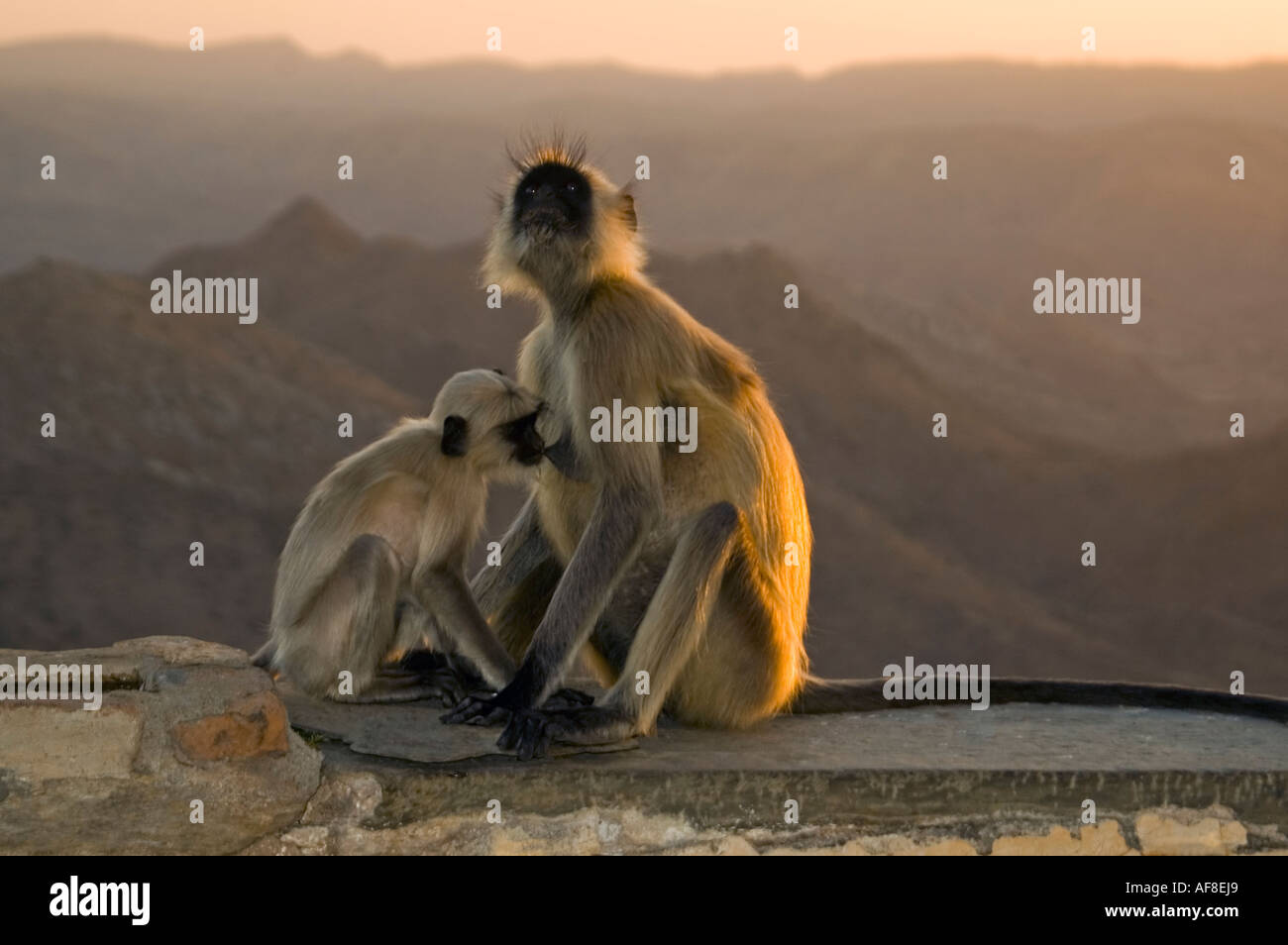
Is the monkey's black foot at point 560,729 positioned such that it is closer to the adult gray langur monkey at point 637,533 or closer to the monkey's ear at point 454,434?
the adult gray langur monkey at point 637,533

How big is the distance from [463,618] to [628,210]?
1412 mm

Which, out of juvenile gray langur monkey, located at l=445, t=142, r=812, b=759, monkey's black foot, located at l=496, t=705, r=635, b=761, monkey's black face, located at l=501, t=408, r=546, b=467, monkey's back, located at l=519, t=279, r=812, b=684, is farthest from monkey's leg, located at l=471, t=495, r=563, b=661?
monkey's black foot, located at l=496, t=705, r=635, b=761

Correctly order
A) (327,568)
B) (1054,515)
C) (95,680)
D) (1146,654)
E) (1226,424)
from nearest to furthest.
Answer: (95,680), (327,568), (1146,654), (1054,515), (1226,424)

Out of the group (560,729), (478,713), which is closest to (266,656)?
(478,713)

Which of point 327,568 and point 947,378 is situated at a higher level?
point 947,378

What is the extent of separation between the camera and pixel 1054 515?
24828 millimetres

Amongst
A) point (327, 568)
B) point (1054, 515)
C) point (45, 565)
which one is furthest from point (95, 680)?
point (1054, 515)

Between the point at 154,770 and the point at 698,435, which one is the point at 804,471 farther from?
the point at 154,770

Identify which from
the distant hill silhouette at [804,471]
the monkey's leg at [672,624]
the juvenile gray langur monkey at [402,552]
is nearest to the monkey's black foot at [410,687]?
the juvenile gray langur monkey at [402,552]

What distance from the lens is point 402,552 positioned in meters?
4.51

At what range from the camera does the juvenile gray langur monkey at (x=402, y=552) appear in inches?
172

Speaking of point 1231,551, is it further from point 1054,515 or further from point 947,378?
point 947,378

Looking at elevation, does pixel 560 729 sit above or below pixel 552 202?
below

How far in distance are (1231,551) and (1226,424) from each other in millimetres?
6483
